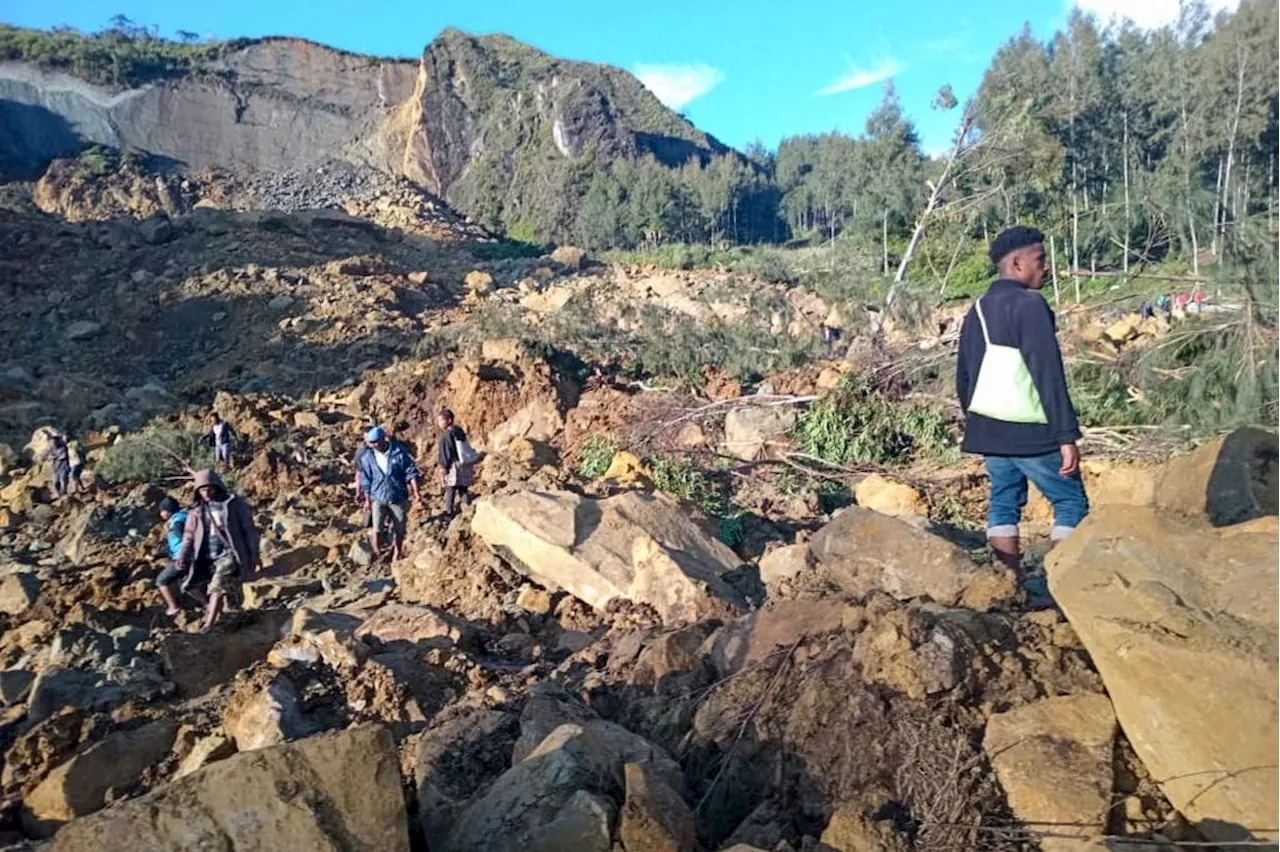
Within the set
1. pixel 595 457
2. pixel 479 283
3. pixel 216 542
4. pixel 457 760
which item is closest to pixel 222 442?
pixel 595 457

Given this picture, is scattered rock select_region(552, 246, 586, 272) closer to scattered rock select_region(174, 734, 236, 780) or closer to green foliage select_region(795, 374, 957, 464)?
green foliage select_region(795, 374, 957, 464)

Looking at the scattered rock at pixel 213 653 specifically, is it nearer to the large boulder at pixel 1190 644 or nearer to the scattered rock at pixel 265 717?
the scattered rock at pixel 265 717

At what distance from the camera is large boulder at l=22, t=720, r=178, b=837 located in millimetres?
2941

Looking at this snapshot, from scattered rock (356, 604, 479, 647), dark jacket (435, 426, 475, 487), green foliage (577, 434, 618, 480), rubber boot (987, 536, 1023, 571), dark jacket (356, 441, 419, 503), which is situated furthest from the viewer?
green foliage (577, 434, 618, 480)

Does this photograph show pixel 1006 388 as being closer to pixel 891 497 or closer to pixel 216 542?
pixel 891 497

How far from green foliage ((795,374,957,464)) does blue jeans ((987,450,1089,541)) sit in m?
4.62

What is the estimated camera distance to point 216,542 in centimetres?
598

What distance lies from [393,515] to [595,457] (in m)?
2.42

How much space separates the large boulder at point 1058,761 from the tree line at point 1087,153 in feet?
16.1

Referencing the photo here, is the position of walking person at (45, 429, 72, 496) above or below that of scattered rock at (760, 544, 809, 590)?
below

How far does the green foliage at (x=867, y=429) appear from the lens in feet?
26.8

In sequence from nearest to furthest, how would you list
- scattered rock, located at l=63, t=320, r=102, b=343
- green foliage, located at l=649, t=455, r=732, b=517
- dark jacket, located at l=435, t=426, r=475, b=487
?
green foliage, located at l=649, t=455, r=732, b=517 → dark jacket, located at l=435, t=426, r=475, b=487 → scattered rock, located at l=63, t=320, r=102, b=343

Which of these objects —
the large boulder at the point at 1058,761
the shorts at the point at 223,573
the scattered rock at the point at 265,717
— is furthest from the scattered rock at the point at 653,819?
the shorts at the point at 223,573

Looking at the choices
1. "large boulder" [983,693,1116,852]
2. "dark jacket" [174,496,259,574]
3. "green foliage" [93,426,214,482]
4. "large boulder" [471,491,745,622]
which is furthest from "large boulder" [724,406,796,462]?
"large boulder" [983,693,1116,852]
